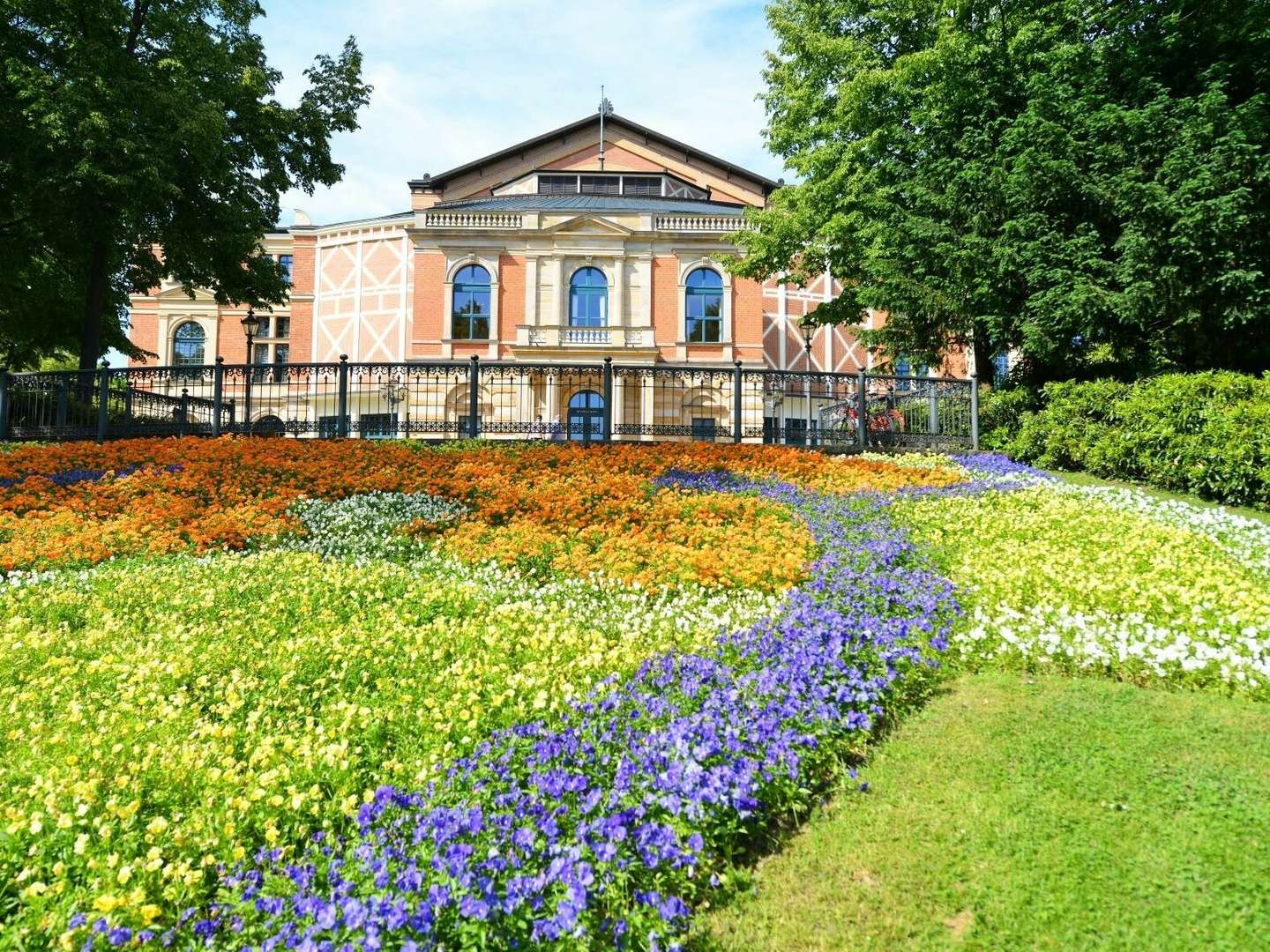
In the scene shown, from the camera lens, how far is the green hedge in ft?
27.9

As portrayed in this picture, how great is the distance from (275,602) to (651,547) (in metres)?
3.26

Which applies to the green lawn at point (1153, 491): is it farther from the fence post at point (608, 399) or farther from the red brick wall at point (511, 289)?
the red brick wall at point (511, 289)

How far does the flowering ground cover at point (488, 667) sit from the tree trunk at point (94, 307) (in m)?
8.29

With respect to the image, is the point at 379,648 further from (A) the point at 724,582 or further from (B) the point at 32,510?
(B) the point at 32,510

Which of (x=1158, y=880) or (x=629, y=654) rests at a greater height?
(x=629, y=654)

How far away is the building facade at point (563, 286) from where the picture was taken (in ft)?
87.7

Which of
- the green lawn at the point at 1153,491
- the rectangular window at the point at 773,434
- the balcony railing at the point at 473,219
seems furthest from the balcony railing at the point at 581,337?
the green lawn at the point at 1153,491

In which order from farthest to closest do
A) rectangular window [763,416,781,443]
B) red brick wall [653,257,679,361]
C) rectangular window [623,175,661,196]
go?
1. rectangular window [623,175,661,196]
2. red brick wall [653,257,679,361]
3. rectangular window [763,416,781,443]

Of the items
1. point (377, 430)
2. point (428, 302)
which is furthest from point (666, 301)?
point (377, 430)

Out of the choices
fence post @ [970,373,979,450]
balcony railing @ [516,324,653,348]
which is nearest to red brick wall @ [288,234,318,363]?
balcony railing @ [516,324,653,348]

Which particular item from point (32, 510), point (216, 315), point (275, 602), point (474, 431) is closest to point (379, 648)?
point (275, 602)

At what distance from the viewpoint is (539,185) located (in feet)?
111

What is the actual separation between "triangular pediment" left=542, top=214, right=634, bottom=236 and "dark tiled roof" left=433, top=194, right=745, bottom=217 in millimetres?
1376

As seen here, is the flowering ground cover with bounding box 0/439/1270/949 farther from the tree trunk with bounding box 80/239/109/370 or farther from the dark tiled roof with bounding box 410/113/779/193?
the dark tiled roof with bounding box 410/113/779/193
